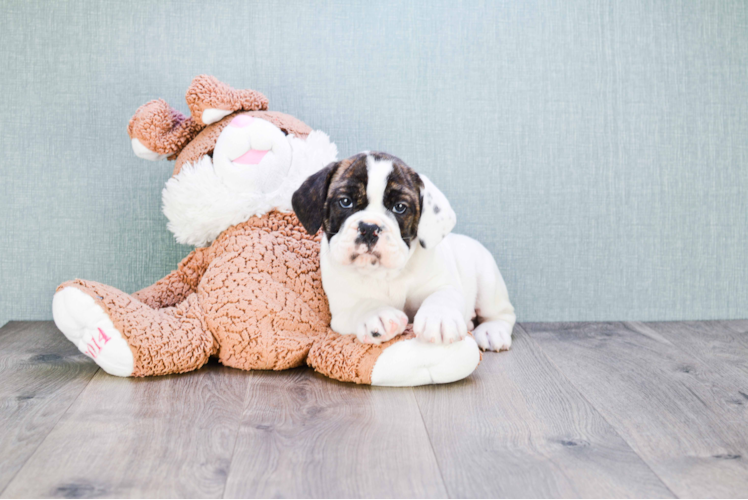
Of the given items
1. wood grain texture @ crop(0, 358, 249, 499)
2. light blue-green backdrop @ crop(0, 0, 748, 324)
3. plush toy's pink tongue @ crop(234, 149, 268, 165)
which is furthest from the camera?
light blue-green backdrop @ crop(0, 0, 748, 324)

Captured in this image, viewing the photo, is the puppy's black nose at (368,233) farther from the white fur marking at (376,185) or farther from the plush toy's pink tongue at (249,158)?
the plush toy's pink tongue at (249,158)

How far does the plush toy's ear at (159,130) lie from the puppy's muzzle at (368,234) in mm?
720

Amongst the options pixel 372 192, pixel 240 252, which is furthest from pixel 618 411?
pixel 240 252

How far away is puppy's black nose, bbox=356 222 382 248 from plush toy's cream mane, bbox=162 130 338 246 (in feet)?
1.37

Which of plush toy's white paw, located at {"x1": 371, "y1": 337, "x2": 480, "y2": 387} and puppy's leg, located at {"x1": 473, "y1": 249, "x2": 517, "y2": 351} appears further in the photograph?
puppy's leg, located at {"x1": 473, "y1": 249, "x2": 517, "y2": 351}

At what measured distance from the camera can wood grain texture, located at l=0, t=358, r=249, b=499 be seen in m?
0.99

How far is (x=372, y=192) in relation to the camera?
1467mm

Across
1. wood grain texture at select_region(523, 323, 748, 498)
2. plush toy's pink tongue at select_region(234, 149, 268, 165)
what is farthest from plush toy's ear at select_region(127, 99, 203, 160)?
wood grain texture at select_region(523, 323, 748, 498)

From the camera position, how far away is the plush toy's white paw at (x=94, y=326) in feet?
4.85

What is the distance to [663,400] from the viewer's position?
141 cm

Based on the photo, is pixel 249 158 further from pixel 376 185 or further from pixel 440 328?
pixel 440 328

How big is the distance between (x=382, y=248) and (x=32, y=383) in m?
0.90

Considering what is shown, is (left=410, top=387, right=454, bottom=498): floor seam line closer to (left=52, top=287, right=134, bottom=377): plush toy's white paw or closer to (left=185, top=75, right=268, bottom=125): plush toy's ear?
(left=52, top=287, right=134, bottom=377): plush toy's white paw

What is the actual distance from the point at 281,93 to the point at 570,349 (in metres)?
1.25
